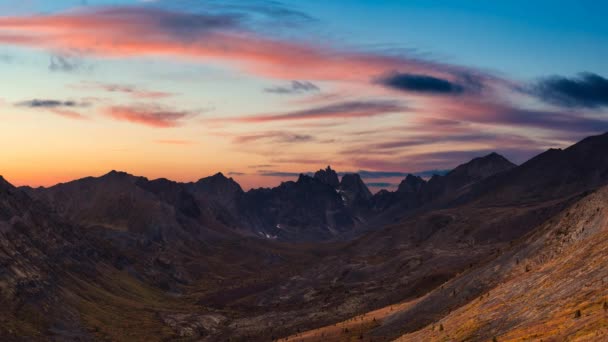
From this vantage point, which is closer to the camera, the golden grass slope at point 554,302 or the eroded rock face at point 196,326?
the golden grass slope at point 554,302

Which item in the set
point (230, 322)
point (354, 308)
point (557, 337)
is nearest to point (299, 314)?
point (354, 308)

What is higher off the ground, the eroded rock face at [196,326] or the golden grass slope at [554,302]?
the golden grass slope at [554,302]

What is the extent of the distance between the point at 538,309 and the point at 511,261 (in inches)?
1430

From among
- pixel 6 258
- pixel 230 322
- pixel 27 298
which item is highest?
pixel 6 258

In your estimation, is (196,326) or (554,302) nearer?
(554,302)

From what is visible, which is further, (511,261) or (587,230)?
(511,261)

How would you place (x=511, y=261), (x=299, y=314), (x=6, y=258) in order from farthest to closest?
(x=6, y=258) < (x=299, y=314) < (x=511, y=261)

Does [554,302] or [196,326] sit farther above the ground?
[554,302]

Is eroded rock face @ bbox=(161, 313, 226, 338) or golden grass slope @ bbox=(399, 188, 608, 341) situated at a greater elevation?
golden grass slope @ bbox=(399, 188, 608, 341)

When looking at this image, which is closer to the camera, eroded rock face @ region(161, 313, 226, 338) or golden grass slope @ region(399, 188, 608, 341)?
golden grass slope @ region(399, 188, 608, 341)

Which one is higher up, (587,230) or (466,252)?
(587,230)

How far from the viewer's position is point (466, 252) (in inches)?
7470

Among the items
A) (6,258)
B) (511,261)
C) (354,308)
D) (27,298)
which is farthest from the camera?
(6,258)

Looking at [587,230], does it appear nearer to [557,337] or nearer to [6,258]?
[557,337]
